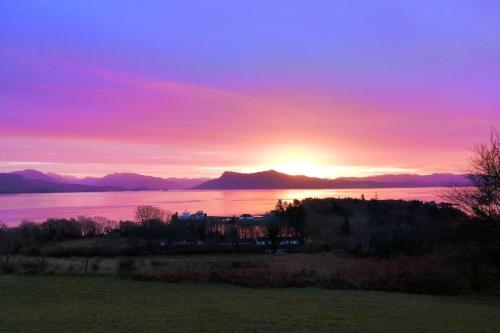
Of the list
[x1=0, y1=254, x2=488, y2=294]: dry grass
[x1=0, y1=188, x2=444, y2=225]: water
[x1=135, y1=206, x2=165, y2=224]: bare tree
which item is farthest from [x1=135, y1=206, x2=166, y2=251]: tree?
[x1=0, y1=254, x2=488, y2=294]: dry grass

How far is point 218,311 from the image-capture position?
1422 cm

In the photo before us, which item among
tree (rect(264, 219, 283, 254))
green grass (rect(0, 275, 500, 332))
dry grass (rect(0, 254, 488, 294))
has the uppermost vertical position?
green grass (rect(0, 275, 500, 332))

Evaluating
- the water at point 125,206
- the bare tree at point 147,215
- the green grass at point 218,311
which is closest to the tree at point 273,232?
the bare tree at point 147,215

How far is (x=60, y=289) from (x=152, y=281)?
219 inches

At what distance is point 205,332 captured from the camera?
1085cm

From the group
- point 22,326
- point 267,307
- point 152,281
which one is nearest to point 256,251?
point 152,281

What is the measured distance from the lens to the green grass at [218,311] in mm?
11617

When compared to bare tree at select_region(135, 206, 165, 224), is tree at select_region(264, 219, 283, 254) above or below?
below

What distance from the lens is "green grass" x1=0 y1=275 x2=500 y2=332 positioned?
38.1 feet

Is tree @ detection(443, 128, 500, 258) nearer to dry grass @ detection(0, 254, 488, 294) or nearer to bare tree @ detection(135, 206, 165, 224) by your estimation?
dry grass @ detection(0, 254, 488, 294)

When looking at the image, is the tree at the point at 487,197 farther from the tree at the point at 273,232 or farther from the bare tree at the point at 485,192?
the tree at the point at 273,232

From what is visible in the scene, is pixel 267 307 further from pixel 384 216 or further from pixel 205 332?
pixel 384 216

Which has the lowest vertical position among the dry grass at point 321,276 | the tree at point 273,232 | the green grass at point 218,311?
the tree at point 273,232

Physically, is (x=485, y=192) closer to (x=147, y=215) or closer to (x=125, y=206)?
(x=147, y=215)
